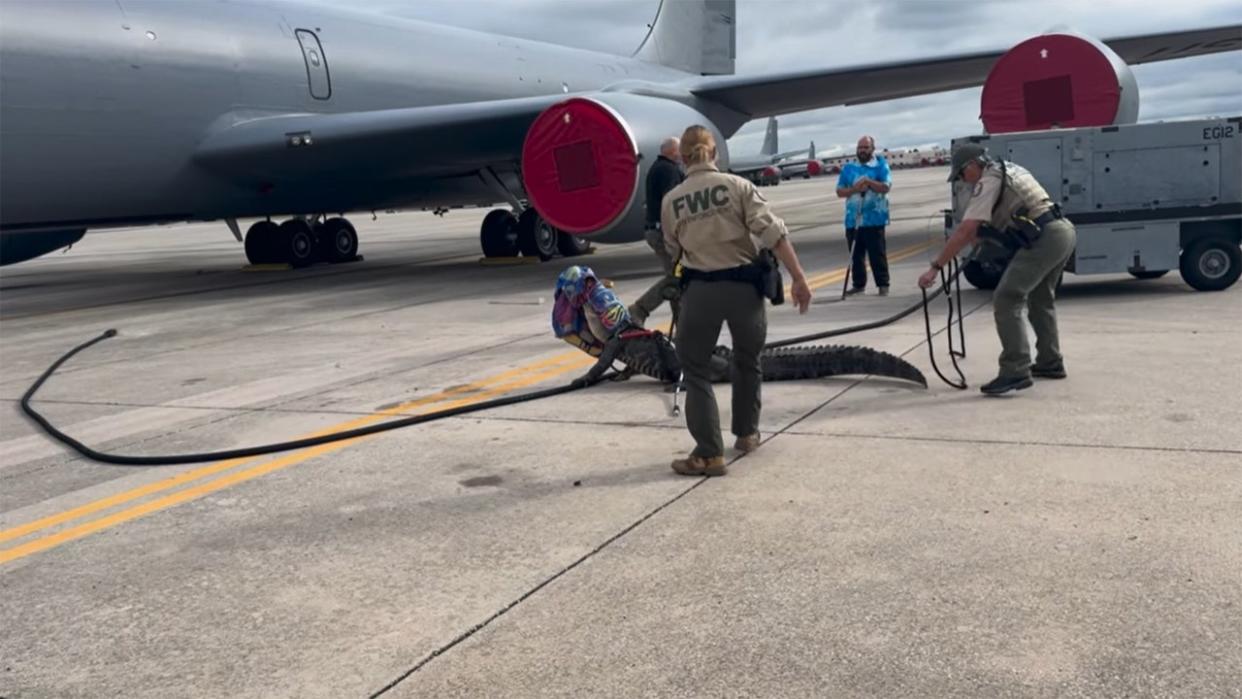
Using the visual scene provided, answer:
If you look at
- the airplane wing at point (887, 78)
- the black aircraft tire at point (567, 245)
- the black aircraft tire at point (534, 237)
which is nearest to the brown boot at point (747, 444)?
the airplane wing at point (887, 78)

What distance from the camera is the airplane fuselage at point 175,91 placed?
11.1m

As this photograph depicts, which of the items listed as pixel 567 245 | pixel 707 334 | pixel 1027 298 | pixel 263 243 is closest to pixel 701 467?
pixel 707 334

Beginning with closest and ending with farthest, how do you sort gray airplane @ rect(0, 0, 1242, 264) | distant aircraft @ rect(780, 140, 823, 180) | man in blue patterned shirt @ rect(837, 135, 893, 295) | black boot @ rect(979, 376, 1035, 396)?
black boot @ rect(979, 376, 1035, 396)
man in blue patterned shirt @ rect(837, 135, 893, 295)
gray airplane @ rect(0, 0, 1242, 264)
distant aircraft @ rect(780, 140, 823, 180)

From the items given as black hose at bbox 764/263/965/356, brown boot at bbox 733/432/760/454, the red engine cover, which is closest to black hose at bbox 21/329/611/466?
black hose at bbox 764/263/965/356

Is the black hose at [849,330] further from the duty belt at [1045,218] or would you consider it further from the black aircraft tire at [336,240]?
the black aircraft tire at [336,240]

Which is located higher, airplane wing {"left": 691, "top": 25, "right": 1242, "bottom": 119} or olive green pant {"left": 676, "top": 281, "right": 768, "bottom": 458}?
airplane wing {"left": 691, "top": 25, "right": 1242, "bottom": 119}

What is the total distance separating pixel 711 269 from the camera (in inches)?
184

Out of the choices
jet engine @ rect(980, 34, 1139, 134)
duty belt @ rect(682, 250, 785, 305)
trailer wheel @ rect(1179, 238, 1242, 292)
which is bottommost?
trailer wheel @ rect(1179, 238, 1242, 292)

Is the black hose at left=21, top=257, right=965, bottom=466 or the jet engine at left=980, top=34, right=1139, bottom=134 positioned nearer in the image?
the black hose at left=21, top=257, right=965, bottom=466

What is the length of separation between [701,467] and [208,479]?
2280 millimetres

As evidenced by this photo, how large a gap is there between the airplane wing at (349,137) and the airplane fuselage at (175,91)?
0.23 metres

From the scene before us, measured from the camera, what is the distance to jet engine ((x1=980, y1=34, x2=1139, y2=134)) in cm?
1183

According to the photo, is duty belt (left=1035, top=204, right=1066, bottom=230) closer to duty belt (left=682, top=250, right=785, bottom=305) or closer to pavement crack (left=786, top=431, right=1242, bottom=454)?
pavement crack (left=786, top=431, right=1242, bottom=454)

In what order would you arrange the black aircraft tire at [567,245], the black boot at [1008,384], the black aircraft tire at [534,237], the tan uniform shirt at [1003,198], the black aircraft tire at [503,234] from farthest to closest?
the black aircraft tire at [567,245]
the black aircraft tire at [503,234]
the black aircraft tire at [534,237]
the tan uniform shirt at [1003,198]
the black boot at [1008,384]
